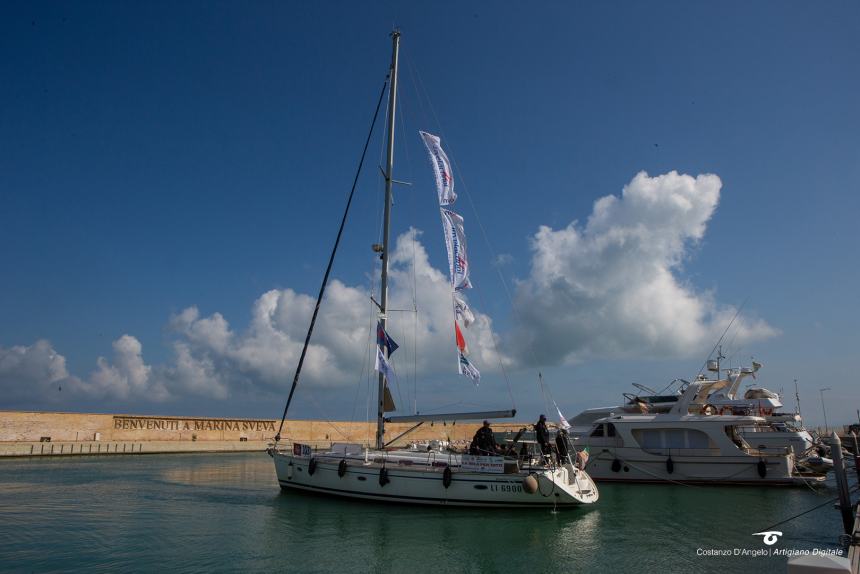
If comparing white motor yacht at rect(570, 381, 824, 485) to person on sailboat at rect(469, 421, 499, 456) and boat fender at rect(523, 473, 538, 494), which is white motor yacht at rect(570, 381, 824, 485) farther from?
boat fender at rect(523, 473, 538, 494)

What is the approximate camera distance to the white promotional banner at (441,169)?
22.8 metres

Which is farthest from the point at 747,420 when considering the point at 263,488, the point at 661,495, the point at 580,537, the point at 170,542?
the point at 170,542

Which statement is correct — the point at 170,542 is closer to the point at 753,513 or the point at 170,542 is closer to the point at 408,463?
the point at 408,463

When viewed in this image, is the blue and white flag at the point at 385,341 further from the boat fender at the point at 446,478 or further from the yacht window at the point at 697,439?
the yacht window at the point at 697,439

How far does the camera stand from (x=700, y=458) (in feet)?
89.8

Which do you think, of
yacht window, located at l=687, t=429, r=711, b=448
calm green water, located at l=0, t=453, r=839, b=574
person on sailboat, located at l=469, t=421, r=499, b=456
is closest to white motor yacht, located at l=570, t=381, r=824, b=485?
yacht window, located at l=687, t=429, r=711, b=448

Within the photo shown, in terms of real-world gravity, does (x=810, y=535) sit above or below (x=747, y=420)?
below

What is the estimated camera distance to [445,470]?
746 inches

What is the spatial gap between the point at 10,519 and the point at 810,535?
2445 centimetres

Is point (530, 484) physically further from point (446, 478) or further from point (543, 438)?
point (446, 478)

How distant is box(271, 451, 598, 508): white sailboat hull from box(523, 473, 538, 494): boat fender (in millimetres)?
134

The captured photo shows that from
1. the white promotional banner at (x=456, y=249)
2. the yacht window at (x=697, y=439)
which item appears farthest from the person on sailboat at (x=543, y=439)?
the yacht window at (x=697, y=439)

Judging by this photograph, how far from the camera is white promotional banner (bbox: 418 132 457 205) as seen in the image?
2280 cm

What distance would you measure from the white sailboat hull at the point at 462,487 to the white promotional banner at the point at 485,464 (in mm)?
160
